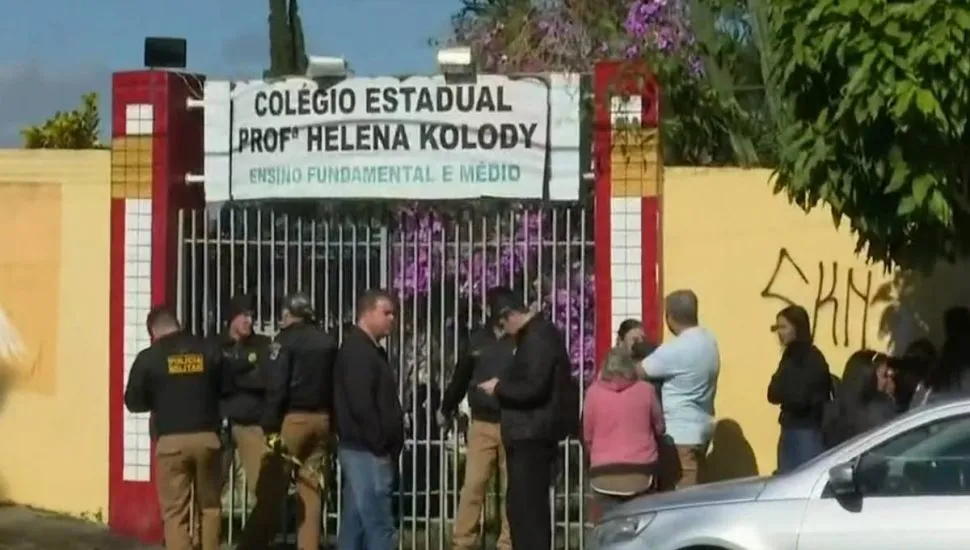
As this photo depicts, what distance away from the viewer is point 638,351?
11.9m

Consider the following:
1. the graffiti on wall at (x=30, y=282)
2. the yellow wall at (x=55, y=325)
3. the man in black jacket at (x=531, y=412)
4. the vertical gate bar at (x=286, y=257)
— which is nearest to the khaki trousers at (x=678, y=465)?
the man in black jacket at (x=531, y=412)

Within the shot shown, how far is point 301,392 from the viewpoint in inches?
468

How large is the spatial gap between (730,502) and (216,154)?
229 inches

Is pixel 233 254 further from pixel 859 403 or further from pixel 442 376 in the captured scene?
pixel 859 403

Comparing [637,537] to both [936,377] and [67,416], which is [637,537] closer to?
[936,377]

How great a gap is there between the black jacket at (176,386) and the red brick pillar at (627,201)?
2588mm

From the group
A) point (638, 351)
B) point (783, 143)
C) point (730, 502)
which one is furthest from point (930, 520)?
point (638, 351)

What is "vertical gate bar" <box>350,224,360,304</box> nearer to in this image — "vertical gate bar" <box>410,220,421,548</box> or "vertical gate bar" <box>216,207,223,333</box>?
"vertical gate bar" <box>410,220,421,548</box>

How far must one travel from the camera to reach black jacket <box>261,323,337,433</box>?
11.9 meters

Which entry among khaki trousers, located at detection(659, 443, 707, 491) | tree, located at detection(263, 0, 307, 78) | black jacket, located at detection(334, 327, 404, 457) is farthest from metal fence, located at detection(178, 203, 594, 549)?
tree, located at detection(263, 0, 307, 78)

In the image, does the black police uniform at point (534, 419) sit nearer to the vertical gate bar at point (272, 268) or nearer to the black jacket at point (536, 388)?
the black jacket at point (536, 388)

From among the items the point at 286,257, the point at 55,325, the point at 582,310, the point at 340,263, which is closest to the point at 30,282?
the point at 55,325

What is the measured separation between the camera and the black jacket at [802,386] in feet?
37.8

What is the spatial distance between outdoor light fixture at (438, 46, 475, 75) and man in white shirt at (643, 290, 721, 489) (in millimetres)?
2146
